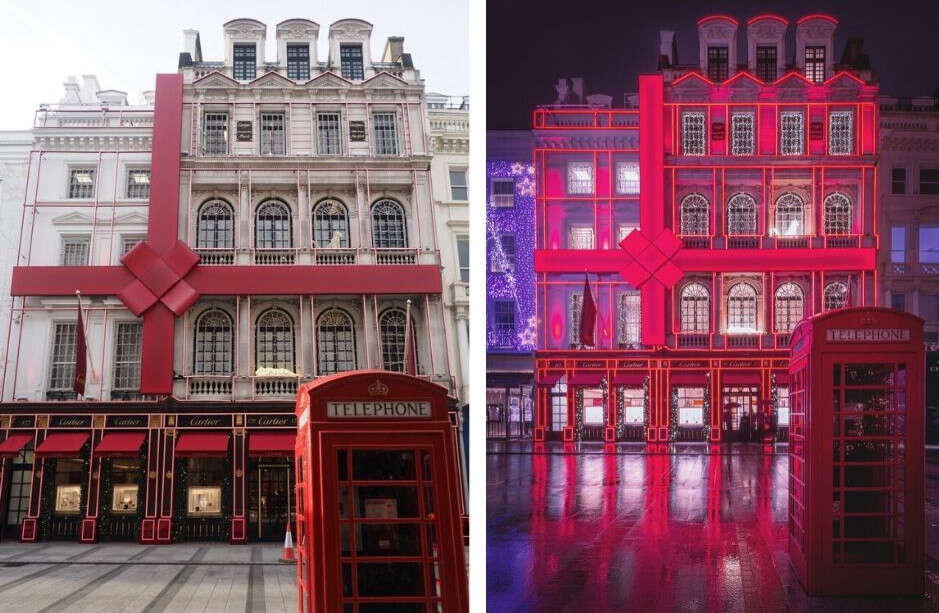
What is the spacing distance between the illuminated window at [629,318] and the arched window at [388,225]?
1.45m

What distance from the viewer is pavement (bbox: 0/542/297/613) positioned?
5.23 metres

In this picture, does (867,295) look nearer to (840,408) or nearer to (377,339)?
(840,408)

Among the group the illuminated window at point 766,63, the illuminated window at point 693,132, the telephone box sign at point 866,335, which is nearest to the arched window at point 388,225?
the illuminated window at point 693,132

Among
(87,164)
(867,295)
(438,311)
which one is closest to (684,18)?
(867,295)

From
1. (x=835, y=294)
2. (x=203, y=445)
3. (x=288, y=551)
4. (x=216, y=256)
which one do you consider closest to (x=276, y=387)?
(x=203, y=445)

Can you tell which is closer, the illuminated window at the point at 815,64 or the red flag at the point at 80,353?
the illuminated window at the point at 815,64

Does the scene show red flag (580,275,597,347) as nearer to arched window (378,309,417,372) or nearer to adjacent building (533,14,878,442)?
adjacent building (533,14,878,442)

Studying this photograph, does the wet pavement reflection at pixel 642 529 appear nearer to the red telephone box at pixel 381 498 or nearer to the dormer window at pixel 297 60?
the red telephone box at pixel 381 498

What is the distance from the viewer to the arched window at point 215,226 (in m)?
6.02

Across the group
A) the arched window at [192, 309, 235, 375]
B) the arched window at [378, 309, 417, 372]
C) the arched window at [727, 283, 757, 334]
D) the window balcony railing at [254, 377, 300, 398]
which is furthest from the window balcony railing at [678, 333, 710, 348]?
the arched window at [192, 309, 235, 375]

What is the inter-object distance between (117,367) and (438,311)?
78.1 inches

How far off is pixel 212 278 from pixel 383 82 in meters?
1.64

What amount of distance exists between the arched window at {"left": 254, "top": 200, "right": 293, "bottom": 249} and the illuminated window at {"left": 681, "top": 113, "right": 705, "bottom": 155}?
2.48 meters

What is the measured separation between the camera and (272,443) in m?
5.96
